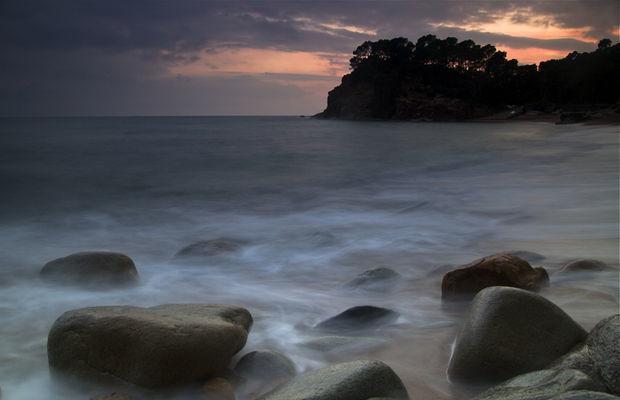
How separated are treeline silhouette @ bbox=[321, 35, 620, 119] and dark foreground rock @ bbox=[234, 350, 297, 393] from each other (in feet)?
226

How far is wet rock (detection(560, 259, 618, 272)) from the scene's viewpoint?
205 inches

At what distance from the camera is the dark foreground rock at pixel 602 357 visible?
2416mm

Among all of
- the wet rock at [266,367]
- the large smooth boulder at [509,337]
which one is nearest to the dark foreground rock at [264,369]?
the wet rock at [266,367]

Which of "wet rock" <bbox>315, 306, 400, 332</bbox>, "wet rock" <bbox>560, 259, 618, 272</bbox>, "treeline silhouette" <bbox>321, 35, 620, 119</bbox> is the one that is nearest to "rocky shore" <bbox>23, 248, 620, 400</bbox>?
"wet rock" <bbox>315, 306, 400, 332</bbox>

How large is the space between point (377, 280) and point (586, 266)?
2002 mm

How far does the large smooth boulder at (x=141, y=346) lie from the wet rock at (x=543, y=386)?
5.13ft

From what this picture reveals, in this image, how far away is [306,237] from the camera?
27.3 ft

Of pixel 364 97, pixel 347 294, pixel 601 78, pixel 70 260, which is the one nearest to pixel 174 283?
pixel 70 260

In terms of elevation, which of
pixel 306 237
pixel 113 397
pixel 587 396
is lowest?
pixel 306 237

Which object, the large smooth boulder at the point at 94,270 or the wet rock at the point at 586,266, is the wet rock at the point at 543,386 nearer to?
the wet rock at the point at 586,266

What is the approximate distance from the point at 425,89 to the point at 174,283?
85.5m

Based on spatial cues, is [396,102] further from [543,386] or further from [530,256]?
[543,386]

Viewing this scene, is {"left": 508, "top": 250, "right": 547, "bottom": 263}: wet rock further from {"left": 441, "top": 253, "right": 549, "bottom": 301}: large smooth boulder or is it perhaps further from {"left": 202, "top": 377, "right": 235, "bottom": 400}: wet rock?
{"left": 202, "top": 377, "right": 235, "bottom": 400}: wet rock

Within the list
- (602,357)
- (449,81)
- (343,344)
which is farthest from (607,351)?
(449,81)
